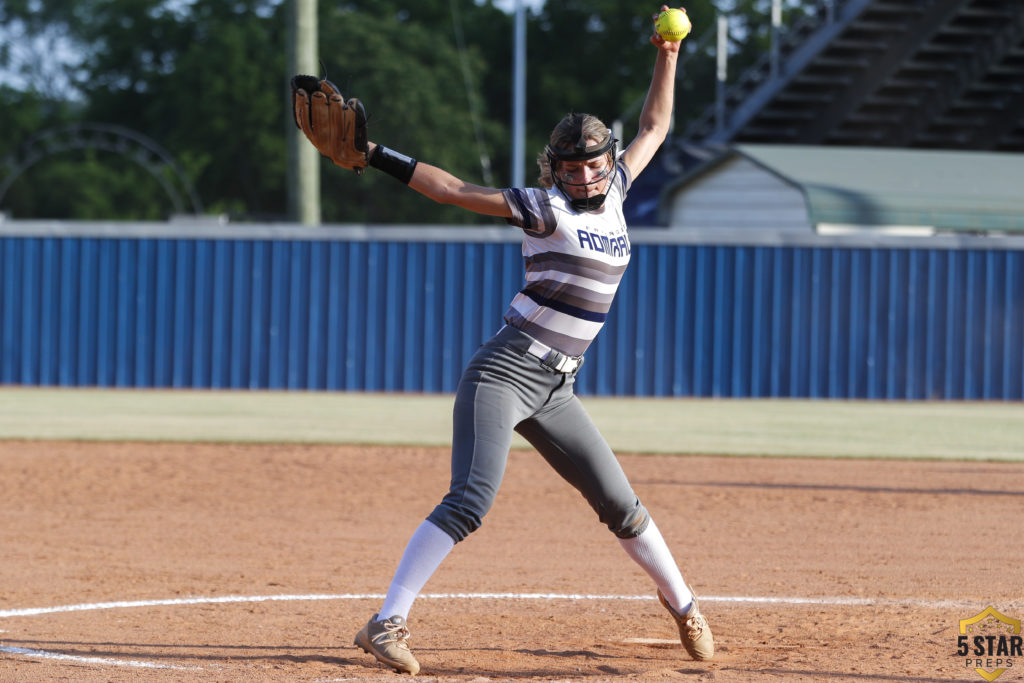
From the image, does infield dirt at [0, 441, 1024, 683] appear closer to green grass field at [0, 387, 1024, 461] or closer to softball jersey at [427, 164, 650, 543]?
softball jersey at [427, 164, 650, 543]

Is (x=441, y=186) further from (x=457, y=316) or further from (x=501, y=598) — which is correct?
(x=457, y=316)

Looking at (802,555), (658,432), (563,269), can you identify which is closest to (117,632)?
(563,269)

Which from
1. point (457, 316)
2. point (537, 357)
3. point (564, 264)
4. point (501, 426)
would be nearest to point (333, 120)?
point (564, 264)

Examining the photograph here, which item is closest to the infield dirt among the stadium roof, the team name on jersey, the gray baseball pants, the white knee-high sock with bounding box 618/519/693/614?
the white knee-high sock with bounding box 618/519/693/614

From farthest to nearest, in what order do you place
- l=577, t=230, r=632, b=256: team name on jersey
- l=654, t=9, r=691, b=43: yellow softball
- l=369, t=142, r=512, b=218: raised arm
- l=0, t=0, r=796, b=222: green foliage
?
l=0, t=0, r=796, b=222: green foliage → l=654, t=9, r=691, b=43: yellow softball → l=577, t=230, r=632, b=256: team name on jersey → l=369, t=142, r=512, b=218: raised arm

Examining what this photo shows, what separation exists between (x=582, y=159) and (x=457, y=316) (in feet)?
47.9

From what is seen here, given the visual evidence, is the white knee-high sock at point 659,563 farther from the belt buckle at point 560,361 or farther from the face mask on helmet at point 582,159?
the face mask on helmet at point 582,159

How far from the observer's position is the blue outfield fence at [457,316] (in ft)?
63.8

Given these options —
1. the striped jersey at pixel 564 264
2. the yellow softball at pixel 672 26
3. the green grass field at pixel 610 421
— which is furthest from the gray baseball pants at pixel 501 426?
the green grass field at pixel 610 421

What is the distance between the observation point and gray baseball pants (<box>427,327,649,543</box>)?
512 cm

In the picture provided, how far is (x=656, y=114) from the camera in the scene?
5711mm

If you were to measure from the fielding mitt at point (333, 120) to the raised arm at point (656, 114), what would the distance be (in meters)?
1.07

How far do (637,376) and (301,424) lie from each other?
572 cm

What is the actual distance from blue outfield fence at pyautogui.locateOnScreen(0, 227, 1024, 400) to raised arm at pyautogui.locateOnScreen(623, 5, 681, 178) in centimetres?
1350
